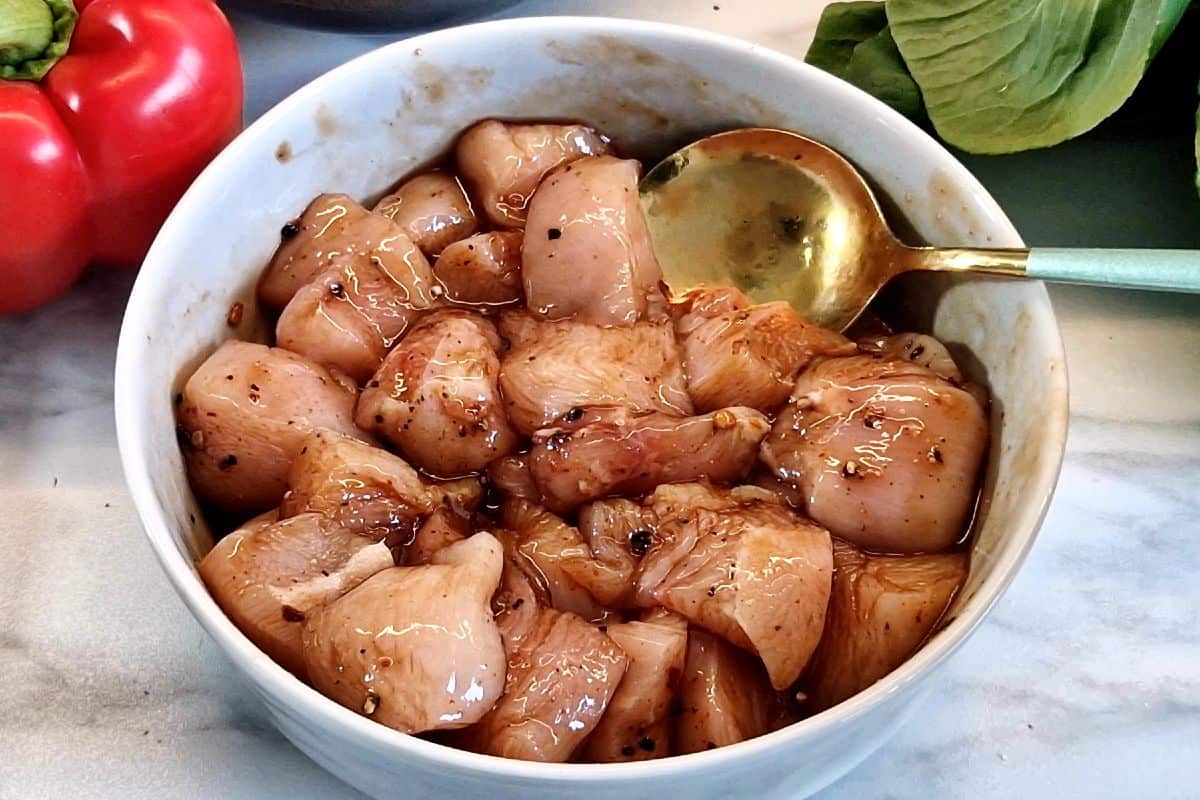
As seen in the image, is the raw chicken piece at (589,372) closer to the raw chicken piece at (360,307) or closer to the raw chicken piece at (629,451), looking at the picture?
the raw chicken piece at (629,451)

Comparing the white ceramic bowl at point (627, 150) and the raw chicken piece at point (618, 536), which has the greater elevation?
the white ceramic bowl at point (627, 150)

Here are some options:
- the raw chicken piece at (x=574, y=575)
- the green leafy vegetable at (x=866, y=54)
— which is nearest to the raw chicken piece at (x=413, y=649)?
the raw chicken piece at (x=574, y=575)

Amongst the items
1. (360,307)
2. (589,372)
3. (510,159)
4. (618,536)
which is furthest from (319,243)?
(618,536)

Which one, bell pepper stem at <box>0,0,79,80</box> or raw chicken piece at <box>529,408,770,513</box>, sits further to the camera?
bell pepper stem at <box>0,0,79,80</box>

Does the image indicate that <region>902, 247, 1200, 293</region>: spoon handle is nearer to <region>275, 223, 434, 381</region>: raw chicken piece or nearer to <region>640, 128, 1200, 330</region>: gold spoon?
<region>640, 128, 1200, 330</region>: gold spoon

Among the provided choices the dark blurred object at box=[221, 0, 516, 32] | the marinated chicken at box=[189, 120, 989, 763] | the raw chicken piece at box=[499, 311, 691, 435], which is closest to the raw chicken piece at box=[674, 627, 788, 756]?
the marinated chicken at box=[189, 120, 989, 763]

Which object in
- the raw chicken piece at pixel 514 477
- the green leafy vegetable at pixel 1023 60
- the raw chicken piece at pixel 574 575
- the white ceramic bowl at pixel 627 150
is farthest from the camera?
the green leafy vegetable at pixel 1023 60

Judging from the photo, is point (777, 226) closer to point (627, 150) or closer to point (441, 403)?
point (627, 150)
